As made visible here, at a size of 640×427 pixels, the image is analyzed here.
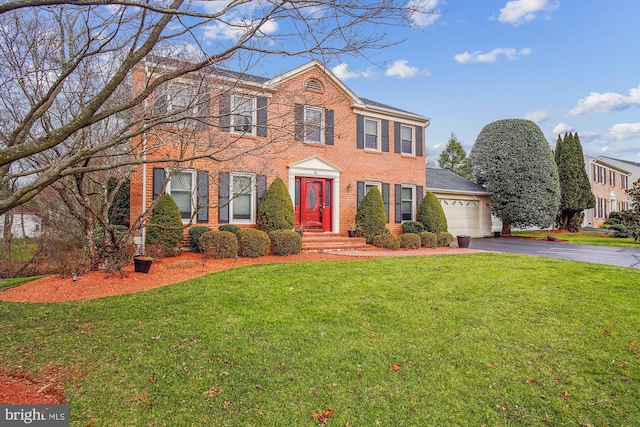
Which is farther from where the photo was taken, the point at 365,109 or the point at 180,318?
the point at 365,109

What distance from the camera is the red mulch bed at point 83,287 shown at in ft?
9.70

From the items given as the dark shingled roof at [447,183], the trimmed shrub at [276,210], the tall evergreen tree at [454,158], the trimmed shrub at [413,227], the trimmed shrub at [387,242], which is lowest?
the trimmed shrub at [387,242]

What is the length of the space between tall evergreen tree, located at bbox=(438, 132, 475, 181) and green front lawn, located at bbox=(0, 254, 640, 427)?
3118 cm

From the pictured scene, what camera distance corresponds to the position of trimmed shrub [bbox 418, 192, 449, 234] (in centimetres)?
1353

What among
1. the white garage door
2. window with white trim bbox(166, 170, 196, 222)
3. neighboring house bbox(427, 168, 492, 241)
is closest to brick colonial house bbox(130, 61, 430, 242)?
window with white trim bbox(166, 170, 196, 222)

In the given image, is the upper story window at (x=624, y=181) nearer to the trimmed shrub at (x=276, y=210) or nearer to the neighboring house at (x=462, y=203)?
the neighboring house at (x=462, y=203)

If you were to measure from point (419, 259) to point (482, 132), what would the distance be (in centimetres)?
1442

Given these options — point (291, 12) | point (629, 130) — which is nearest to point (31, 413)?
point (291, 12)

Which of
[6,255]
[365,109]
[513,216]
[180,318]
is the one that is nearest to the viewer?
[180,318]

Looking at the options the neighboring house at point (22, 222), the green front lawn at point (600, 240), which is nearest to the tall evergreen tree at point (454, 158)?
the green front lawn at point (600, 240)

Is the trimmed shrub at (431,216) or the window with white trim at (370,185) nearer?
the window with white trim at (370,185)

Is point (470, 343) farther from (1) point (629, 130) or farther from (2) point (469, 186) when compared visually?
(1) point (629, 130)

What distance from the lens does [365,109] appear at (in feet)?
43.6

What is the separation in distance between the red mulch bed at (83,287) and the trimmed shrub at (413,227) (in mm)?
4168
